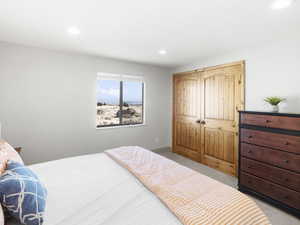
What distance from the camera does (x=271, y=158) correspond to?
7.10 ft

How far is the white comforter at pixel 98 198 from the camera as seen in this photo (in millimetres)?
1032

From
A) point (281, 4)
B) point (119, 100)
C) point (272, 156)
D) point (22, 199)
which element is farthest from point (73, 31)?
point (272, 156)

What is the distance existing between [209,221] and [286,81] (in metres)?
2.44

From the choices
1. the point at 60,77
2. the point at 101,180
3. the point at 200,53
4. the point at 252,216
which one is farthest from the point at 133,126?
the point at 252,216

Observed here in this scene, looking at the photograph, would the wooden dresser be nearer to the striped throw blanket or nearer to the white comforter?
the striped throw blanket

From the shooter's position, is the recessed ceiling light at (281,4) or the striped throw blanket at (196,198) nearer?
A: the striped throw blanket at (196,198)

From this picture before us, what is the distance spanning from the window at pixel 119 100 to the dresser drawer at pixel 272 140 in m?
2.50

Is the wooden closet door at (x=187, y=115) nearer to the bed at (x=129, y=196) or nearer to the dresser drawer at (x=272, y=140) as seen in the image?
the dresser drawer at (x=272, y=140)

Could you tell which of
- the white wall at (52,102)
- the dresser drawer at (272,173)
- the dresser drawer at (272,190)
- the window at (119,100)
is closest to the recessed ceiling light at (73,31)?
the white wall at (52,102)

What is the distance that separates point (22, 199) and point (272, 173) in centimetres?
266

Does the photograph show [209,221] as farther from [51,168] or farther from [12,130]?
[12,130]

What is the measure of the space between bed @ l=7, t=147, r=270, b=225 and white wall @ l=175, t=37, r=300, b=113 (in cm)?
192

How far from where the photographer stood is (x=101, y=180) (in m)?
1.56

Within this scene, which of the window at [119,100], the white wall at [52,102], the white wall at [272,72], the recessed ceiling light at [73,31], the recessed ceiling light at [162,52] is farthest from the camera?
the window at [119,100]
